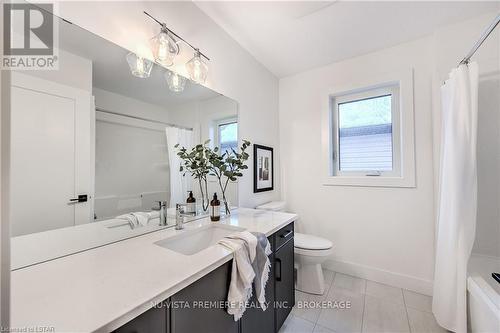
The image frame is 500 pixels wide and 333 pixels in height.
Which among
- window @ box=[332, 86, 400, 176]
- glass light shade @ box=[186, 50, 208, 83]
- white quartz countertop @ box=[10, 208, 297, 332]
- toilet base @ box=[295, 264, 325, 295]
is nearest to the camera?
white quartz countertop @ box=[10, 208, 297, 332]

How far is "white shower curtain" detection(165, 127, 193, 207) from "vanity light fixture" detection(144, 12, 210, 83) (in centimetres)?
42

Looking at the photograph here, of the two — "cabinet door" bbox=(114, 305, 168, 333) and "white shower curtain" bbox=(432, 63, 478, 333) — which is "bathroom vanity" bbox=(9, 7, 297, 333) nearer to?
"cabinet door" bbox=(114, 305, 168, 333)

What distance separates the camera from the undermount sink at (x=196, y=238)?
114cm

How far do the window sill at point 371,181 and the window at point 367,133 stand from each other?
4.5 inches

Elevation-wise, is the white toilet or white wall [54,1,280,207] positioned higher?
white wall [54,1,280,207]

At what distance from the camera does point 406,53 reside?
1.97 m

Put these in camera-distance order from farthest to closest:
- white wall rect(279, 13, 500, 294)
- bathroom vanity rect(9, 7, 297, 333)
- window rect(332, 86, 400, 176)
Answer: window rect(332, 86, 400, 176) → white wall rect(279, 13, 500, 294) → bathroom vanity rect(9, 7, 297, 333)

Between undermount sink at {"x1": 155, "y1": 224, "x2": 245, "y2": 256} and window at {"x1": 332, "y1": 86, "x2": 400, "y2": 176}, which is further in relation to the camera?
window at {"x1": 332, "y1": 86, "x2": 400, "y2": 176}

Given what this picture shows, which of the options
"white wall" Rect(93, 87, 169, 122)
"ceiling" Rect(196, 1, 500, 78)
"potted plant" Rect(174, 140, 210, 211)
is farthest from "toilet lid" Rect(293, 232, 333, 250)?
"ceiling" Rect(196, 1, 500, 78)

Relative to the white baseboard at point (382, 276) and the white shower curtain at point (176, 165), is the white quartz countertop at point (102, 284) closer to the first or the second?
the white shower curtain at point (176, 165)

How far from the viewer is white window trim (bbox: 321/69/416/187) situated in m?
1.94

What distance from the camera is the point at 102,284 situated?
25.6 inches

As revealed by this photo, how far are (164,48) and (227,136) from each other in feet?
2.68

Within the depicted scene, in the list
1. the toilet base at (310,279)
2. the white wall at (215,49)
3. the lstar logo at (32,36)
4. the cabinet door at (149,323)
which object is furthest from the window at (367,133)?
the lstar logo at (32,36)
